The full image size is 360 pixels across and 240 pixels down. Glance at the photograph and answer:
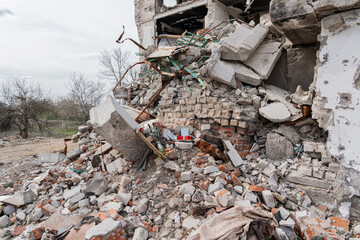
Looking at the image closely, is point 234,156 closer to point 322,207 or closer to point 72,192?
point 322,207

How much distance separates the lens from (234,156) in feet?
11.0

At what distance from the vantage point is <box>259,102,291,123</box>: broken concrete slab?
3344mm

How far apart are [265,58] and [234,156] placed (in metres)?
1.97

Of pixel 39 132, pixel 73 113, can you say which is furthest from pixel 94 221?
pixel 73 113

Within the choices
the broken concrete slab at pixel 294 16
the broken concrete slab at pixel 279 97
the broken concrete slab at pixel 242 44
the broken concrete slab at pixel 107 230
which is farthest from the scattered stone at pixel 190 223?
the broken concrete slab at pixel 294 16

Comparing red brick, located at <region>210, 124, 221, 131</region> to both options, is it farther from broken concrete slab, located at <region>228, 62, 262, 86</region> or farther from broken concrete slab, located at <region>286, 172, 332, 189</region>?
broken concrete slab, located at <region>286, 172, 332, 189</region>

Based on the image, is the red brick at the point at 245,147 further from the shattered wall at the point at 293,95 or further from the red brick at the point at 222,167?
the red brick at the point at 222,167

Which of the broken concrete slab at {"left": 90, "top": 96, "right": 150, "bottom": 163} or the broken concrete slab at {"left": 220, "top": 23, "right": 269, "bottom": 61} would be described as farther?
the broken concrete slab at {"left": 220, "top": 23, "right": 269, "bottom": 61}

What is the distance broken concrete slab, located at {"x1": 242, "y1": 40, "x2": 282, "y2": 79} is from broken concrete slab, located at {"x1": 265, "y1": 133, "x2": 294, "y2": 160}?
3.70 feet

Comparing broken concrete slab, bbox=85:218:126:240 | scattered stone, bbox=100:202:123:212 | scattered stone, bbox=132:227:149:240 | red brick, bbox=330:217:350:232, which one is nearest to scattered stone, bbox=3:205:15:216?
scattered stone, bbox=100:202:123:212

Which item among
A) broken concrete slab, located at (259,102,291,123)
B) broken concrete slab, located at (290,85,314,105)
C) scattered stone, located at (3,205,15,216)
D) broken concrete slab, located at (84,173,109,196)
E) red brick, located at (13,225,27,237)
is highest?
broken concrete slab, located at (290,85,314,105)

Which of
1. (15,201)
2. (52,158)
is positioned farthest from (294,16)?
(52,158)

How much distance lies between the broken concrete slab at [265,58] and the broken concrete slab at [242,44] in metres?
0.12

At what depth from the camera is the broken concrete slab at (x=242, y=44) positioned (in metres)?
3.78
